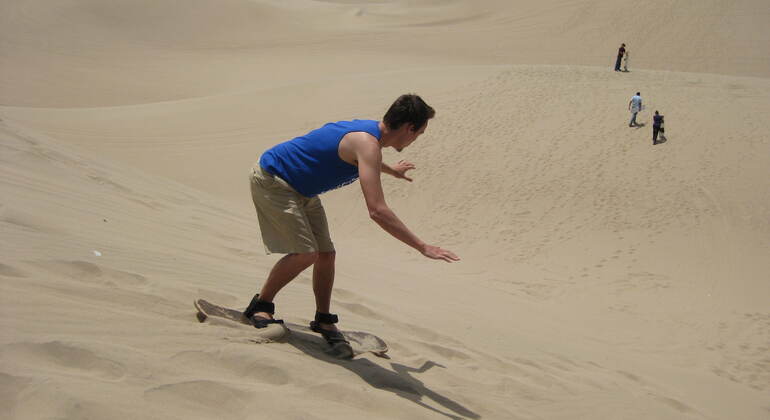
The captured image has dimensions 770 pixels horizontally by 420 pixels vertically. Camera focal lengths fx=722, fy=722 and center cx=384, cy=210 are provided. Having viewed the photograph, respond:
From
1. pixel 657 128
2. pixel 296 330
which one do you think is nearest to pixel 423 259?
pixel 296 330

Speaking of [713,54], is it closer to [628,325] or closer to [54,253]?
[628,325]

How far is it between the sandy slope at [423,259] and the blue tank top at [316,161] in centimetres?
87

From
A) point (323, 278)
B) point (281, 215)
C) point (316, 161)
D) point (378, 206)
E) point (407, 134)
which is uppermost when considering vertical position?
point (407, 134)

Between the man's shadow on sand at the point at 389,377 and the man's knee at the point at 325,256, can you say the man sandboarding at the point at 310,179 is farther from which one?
the man's shadow on sand at the point at 389,377

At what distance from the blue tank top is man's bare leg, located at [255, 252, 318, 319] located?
0.35m

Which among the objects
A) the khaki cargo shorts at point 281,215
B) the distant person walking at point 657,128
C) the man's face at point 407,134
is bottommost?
the khaki cargo shorts at point 281,215

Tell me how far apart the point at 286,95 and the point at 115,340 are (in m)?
17.6

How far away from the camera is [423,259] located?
424 inches

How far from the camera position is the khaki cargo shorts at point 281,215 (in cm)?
391

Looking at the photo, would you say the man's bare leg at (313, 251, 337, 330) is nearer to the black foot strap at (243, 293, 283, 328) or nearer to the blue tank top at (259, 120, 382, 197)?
the black foot strap at (243, 293, 283, 328)

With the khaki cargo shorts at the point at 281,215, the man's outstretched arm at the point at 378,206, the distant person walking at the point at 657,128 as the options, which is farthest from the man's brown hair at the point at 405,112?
the distant person walking at the point at 657,128

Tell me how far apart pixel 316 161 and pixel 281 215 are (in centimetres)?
35

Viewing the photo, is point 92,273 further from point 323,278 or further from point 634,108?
point 634,108

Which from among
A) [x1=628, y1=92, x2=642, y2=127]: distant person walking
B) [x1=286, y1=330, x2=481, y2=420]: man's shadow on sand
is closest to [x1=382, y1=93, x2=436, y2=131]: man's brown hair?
[x1=286, y1=330, x2=481, y2=420]: man's shadow on sand
